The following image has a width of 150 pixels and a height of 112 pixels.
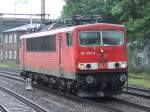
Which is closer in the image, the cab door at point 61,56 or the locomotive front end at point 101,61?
the locomotive front end at point 101,61

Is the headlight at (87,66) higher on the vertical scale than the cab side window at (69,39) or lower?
lower

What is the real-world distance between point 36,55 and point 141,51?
19.9 m

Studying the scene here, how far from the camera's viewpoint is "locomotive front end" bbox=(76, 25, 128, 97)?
65.9ft

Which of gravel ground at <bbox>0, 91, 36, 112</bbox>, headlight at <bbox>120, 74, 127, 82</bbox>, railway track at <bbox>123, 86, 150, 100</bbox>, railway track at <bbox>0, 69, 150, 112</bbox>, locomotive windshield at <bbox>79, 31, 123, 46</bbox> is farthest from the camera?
railway track at <bbox>123, 86, 150, 100</bbox>

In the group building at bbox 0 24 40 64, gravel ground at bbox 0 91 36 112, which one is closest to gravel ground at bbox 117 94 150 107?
gravel ground at bbox 0 91 36 112

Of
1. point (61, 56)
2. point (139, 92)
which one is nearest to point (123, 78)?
point (61, 56)

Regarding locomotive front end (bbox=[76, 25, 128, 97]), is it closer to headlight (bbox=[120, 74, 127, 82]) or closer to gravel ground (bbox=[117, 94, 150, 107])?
Answer: headlight (bbox=[120, 74, 127, 82])

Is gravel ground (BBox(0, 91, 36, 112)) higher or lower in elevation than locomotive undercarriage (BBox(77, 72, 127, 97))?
lower

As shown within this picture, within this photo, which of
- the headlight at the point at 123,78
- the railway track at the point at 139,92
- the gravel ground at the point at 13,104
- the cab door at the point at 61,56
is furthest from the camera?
the cab door at the point at 61,56

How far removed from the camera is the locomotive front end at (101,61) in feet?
65.9

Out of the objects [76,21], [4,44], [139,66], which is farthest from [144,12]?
[4,44]

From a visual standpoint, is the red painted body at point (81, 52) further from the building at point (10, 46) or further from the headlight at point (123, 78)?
the building at point (10, 46)

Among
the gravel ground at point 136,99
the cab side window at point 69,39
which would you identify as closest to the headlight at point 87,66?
the cab side window at point 69,39

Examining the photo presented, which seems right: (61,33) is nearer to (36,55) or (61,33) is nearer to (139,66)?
(36,55)
